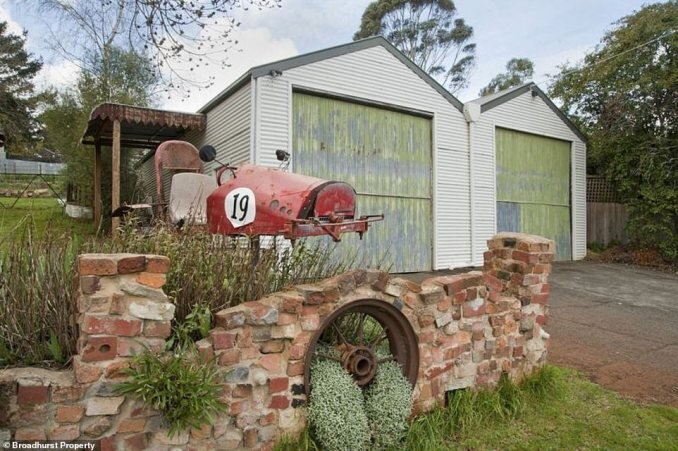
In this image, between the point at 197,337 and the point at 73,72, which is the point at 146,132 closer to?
the point at 73,72

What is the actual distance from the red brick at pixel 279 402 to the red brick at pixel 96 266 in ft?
2.90

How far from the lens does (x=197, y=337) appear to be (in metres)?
2.00

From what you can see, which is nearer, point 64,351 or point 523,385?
point 64,351

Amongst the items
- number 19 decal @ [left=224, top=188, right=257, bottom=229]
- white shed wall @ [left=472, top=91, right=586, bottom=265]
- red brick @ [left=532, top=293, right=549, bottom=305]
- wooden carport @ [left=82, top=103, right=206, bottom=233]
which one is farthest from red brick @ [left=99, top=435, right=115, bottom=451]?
white shed wall @ [left=472, top=91, right=586, bottom=265]

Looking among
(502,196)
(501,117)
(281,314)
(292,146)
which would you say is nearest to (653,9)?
(501,117)

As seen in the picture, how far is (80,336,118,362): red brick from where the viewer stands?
1612 mm

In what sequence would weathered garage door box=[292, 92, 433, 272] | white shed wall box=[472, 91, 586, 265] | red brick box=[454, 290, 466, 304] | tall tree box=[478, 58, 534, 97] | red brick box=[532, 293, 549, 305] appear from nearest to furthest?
red brick box=[454, 290, 466, 304] → red brick box=[532, 293, 549, 305] → weathered garage door box=[292, 92, 433, 272] → white shed wall box=[472, 91, 586, 265] → tall tree box=[478, 58, 534, 97]

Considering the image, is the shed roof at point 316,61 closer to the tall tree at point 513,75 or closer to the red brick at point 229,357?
→ the red brick at point 229,357

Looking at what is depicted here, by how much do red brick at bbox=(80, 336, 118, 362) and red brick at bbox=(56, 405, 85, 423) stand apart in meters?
0.18

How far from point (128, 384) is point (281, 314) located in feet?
2.17

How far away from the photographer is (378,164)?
7.57m

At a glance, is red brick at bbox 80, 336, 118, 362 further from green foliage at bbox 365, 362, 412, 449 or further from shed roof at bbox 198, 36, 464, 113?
shed roof at bbox 198, 36, 464, 113

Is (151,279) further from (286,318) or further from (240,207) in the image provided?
(240,207)

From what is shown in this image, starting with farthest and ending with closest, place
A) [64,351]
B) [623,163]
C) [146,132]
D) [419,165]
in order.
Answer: [623,163] → [146,132] → [419,165] → [64,351]
